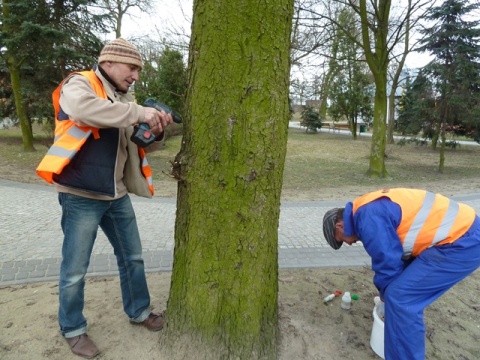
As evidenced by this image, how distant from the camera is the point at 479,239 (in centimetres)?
233

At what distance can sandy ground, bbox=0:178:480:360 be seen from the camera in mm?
2488

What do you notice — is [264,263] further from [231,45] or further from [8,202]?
[8,202]

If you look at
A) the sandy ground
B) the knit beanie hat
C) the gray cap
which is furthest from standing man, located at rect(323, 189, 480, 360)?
the knit beanie hat

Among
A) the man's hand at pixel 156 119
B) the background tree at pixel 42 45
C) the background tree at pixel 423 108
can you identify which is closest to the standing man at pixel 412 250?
the man's hand at pixel 156 119

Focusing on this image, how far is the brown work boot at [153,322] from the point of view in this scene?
264 centimetres

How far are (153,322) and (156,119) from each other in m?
1.51

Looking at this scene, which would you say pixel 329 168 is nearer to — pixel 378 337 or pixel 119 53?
pixel 378 337

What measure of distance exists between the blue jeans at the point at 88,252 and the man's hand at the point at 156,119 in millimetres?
597

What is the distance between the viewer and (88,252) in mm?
2301

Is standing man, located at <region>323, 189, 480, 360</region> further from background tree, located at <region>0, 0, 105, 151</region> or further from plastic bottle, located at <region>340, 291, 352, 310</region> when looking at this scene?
background tree, located at <region>0, 0, 105, 151</region>

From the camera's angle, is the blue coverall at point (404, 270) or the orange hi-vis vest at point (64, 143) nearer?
the orange hi-vis vest at point (64, 143)

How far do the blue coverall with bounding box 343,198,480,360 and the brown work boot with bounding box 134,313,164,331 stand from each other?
1.56 m

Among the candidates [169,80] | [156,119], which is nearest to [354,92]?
[169,80]

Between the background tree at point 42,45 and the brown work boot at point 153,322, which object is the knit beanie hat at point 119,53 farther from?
the background tree at point 42,45
